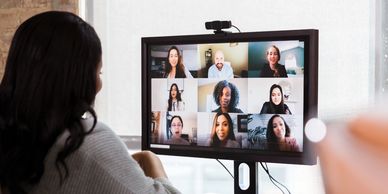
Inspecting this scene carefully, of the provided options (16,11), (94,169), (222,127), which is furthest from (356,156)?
(16,11)

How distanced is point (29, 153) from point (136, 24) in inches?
52.9

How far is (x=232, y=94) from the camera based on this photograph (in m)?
1.88

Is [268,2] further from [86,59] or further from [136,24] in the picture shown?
[86,59]

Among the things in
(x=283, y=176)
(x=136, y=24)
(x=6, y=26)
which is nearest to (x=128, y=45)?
(x=136, y=24)

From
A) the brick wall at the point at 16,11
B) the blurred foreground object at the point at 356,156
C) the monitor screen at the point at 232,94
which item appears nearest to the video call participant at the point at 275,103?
the monitor screen at the point at 232,94

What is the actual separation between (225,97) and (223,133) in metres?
0.13

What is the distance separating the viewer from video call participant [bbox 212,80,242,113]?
187cm

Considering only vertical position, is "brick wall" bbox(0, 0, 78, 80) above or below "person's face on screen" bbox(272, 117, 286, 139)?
above

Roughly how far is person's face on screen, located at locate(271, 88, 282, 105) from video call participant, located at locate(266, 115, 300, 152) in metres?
0.05

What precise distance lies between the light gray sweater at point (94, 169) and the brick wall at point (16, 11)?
1.45 m

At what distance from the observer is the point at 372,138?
2.10 feet

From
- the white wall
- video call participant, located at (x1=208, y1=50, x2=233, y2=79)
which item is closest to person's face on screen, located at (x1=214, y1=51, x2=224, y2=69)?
video call participant, located at (x1=208, y1=50, x2=233, y2=79)

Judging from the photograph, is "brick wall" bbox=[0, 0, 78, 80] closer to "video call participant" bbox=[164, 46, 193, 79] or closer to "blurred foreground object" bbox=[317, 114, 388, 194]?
"video call participant" bbox=[164, 46, 193, 79]

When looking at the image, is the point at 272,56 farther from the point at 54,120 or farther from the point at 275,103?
the point at 54,120
